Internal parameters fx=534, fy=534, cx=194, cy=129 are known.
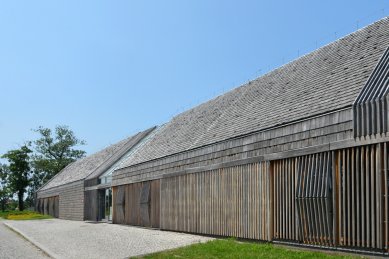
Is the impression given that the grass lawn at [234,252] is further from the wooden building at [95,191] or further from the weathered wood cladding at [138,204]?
the wooden building at [95,191]

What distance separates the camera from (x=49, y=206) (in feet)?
186

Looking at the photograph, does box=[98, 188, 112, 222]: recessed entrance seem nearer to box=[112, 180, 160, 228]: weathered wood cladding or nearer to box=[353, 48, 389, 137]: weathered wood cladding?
box=[112, 180, 160, 228]: weathered wood cladding

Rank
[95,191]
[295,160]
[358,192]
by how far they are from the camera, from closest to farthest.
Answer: [358,192], [295,160], [95,191]

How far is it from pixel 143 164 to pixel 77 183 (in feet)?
53.7

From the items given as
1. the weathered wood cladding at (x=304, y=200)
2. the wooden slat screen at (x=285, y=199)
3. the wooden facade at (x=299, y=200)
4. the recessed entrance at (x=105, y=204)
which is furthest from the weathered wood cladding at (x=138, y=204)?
the wooden slat screen at (x=285, y=199)

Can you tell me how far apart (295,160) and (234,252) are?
10.1ft

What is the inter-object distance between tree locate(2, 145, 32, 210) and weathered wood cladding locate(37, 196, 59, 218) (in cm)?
1299

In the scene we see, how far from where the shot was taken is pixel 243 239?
56.5ft

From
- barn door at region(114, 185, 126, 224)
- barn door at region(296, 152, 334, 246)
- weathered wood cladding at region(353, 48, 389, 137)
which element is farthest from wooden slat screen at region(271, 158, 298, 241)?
barn door at region(114, 185, 126, 224)

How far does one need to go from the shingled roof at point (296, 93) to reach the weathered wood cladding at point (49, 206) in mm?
27725

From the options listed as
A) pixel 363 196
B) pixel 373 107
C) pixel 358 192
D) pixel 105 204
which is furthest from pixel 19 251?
pixel 105 204

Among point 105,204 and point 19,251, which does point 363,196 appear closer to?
point 19,251

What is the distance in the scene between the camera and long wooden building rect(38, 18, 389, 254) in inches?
472

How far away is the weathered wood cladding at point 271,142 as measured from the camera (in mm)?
13190
